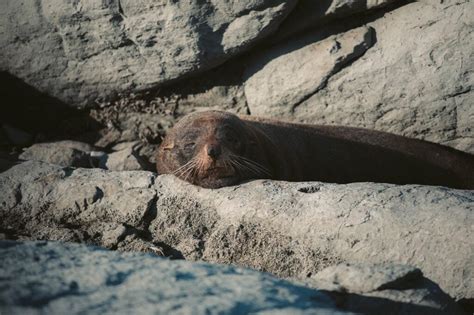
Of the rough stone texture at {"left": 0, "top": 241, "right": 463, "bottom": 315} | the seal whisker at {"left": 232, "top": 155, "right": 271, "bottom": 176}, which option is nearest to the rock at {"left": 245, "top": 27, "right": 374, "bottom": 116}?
the seal whisker at {"left": 232, "top": 155, "right": 271, "bottom": 176}

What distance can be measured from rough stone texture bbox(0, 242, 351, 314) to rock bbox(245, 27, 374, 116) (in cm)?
397

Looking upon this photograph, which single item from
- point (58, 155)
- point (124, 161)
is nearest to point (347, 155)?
point (124, 161)

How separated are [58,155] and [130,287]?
4.05 metres

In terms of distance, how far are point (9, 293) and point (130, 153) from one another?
4.32m

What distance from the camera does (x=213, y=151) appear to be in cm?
560

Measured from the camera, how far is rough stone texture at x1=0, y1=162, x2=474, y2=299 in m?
4.23

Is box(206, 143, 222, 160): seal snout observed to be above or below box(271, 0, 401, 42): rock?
below

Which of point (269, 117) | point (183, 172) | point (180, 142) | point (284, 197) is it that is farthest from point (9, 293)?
point (269, 117)

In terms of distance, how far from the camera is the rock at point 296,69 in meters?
6.71

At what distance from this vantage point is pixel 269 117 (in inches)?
283

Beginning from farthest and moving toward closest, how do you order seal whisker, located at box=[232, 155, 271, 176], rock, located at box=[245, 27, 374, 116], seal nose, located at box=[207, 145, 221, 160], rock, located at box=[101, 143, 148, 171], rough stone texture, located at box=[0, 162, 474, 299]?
rock, located at box=[101, 143, 148, 171], rock, located at box=[245, 27, 374, 116], seal whisker, located at box=[232, 155, 271, 176], seal nose, located at box=[207, 145, 221, 160], rough stone texture, located at box=[0, 162, 474, 299]

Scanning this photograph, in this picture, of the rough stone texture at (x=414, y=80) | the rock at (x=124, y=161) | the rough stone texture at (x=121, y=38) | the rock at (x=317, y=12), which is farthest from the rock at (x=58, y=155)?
the rock at (x=317, y=12)

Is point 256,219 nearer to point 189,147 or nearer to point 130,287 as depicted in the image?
point 189,147

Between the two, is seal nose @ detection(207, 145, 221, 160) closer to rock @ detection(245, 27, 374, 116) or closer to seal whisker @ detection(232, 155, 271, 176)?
seal whisker @ detection(232, 155, 271, 176)
